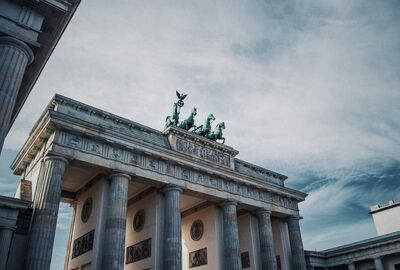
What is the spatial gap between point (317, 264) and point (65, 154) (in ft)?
90.6

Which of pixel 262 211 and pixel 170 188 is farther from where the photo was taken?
pixel 262 211

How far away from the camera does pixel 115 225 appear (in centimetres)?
2102

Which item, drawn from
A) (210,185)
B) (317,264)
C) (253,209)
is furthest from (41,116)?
(317,264)

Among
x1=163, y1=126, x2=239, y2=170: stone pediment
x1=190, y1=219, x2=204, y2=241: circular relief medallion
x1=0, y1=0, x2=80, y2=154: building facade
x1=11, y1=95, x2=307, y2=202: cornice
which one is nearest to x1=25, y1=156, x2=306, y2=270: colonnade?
x1=11, y1=95, x2=307, y2=202: cornice

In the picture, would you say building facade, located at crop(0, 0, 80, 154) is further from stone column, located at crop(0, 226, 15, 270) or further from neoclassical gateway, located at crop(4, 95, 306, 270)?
neoclassical gateway, located at crop(4, 95, 306, 270)

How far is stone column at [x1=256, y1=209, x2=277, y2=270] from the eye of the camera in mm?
28734

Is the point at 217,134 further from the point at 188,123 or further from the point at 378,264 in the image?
the point at 378,264

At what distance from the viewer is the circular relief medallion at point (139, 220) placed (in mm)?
26244

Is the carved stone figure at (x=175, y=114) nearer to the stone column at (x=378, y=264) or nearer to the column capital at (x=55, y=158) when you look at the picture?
the column capital at (x=55, y=158)

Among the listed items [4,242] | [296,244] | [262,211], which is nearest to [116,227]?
[4,242]

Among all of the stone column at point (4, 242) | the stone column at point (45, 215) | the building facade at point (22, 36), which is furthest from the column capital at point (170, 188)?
the building facade at point (22, 36)

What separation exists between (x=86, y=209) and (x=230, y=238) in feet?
36.3

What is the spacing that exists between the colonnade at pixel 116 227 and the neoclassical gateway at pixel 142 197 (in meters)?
0.05

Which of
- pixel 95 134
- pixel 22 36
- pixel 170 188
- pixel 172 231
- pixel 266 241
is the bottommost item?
pixel 172 231
